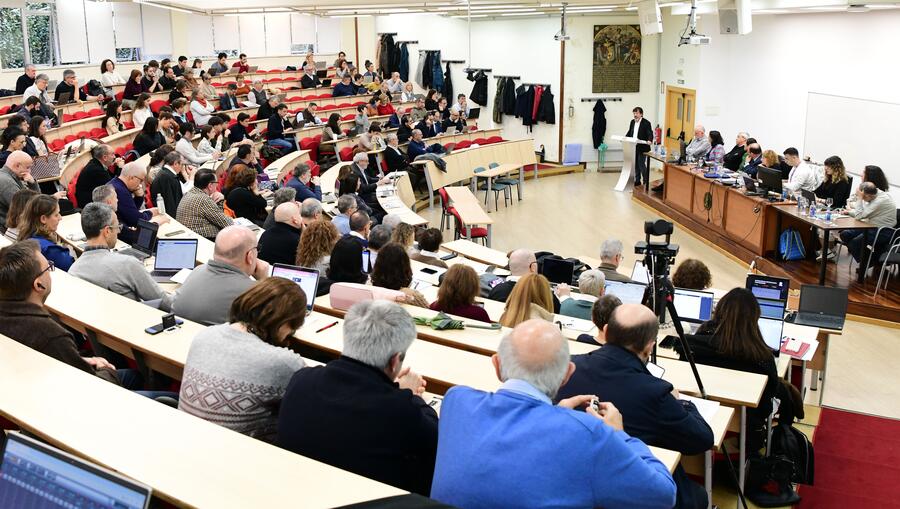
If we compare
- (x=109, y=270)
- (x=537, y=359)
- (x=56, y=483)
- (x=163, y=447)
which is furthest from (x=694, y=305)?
(x=56, y=483)

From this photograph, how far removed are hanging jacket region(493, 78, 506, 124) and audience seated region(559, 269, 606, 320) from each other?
1389 centimetres

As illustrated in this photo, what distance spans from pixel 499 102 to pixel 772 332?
14862mm

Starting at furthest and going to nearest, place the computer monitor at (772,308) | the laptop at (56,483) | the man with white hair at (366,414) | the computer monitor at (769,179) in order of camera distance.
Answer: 1. the computer monitor at (769,179)
2. the computer monitor at (772,308)
3. the man with white hair at (366,414)
4. the laptop at (56,483)

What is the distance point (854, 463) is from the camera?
203 inches

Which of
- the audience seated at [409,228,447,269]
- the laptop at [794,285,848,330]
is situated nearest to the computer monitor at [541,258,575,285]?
the audience seated at [409,228,447,269]

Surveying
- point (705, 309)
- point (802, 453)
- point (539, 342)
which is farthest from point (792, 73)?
point (539, 342)

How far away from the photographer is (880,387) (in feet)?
22.2

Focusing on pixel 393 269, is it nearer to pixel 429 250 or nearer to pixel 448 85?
pixel 429 250

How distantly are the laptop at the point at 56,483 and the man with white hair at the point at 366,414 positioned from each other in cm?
93

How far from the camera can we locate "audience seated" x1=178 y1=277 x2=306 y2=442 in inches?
120

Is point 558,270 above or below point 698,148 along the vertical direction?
below

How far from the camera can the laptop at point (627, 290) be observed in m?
5.62

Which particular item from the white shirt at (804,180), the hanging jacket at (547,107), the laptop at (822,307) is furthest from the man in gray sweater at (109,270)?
the hanging jacket at (547,107)

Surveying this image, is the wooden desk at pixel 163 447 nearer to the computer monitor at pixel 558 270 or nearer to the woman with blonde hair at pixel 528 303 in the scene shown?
the woman with blonde hair at pixel 528 303
